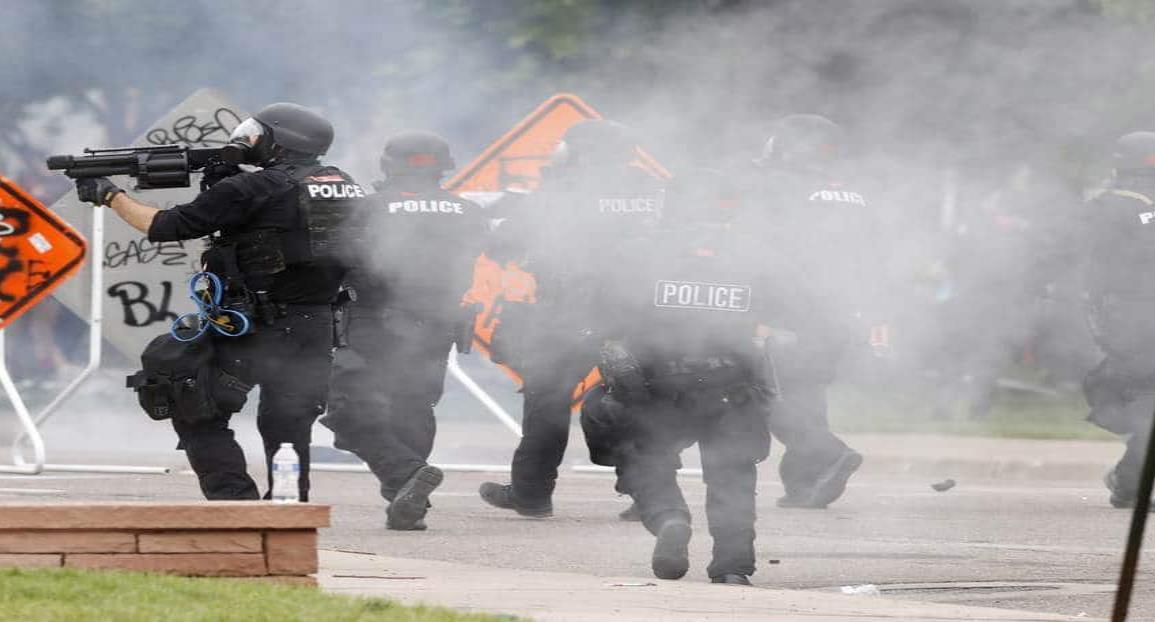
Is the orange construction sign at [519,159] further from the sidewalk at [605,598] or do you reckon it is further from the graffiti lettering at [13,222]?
the sidewalk at [605,598]

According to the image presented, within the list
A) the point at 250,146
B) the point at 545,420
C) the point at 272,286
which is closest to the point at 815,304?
the point at 545,420

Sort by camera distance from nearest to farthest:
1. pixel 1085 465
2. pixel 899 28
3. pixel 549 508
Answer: pixel 899 28 → pixel 549 508 → pixel 1085 465

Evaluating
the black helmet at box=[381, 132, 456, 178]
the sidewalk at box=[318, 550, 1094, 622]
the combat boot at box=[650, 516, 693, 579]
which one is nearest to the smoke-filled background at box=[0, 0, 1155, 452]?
the black helmet at box=[381, 132, 456, 178]

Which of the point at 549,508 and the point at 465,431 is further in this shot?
the point at 465,431

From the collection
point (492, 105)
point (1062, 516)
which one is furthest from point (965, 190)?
point (492, 105)

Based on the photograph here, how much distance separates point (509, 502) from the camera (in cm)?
1091

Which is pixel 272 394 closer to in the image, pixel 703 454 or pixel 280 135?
pixel 280 135

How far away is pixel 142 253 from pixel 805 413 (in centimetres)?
383

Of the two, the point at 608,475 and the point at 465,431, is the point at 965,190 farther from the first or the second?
the point at 465,431

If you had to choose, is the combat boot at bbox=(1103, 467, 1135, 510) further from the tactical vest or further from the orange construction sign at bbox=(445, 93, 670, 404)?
the tactical vest

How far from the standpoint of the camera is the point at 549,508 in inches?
428

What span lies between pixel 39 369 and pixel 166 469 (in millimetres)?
4160

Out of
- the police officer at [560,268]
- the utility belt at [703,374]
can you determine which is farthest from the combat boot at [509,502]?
the utility belt at [703,374]

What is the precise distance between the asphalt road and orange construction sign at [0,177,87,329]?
96cm
